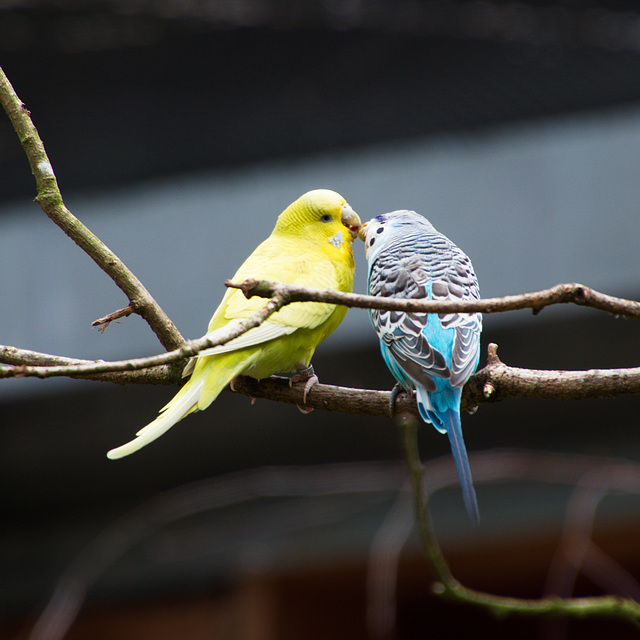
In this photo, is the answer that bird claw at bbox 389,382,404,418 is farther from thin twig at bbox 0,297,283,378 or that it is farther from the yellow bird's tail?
thin twig at bbox 0,297,283,378

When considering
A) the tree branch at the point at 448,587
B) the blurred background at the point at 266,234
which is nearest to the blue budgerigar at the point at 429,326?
the tree branch at the point at 448,587

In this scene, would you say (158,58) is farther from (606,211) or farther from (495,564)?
(495,564)

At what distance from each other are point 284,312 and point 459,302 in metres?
1.06

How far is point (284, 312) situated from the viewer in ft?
7.79

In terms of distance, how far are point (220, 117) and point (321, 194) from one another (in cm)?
267

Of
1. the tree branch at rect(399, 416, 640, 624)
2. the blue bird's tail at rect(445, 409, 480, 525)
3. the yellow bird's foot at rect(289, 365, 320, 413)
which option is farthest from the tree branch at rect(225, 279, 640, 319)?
the yellow bird's foot at rect(289, 365, 320, 413)

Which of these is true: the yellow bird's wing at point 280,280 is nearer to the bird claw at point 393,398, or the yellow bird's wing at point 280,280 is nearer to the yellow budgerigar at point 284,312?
the yellow budgerigar at point 284,312

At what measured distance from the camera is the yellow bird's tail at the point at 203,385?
2049 millimetres

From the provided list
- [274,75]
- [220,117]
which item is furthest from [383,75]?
[220,117]

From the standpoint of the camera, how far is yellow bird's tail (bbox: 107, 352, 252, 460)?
2.05 metres

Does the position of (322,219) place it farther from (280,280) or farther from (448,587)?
(448,587)

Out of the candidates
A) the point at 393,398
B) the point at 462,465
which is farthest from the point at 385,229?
the point at 462,465

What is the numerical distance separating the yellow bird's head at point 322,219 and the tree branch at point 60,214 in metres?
0.93

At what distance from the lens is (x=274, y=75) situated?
5.07m
